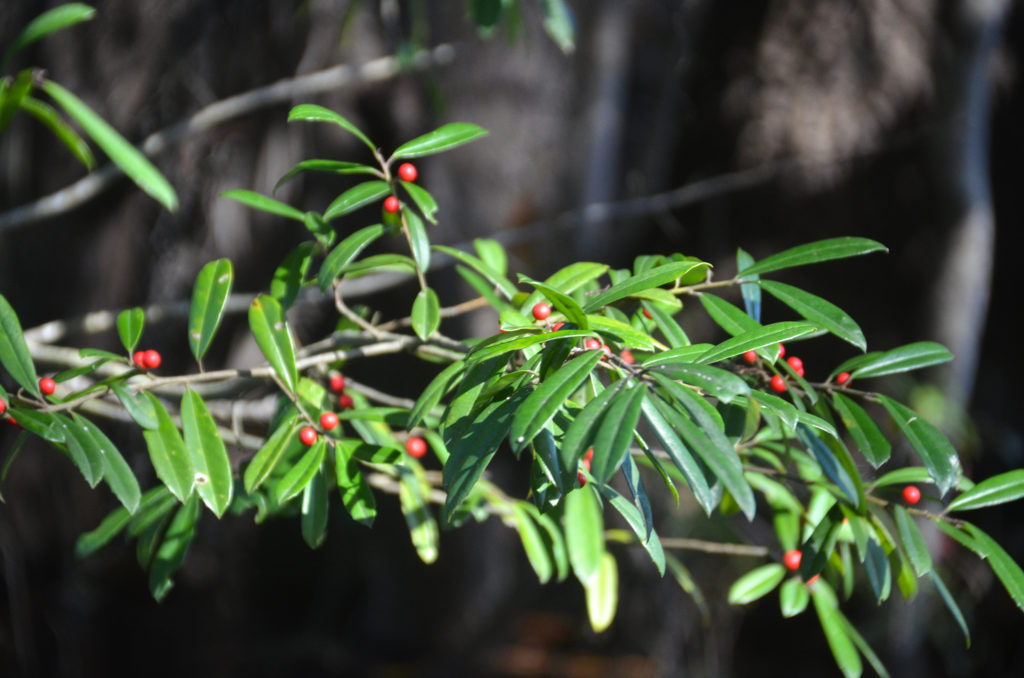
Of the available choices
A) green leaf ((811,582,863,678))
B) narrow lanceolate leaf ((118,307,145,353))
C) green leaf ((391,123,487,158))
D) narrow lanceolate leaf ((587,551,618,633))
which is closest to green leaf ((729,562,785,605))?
green leaf ((811,582,863,678))

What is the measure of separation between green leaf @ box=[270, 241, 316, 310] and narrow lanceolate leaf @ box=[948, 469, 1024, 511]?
695mm

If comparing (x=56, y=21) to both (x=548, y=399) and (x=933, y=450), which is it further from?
(x=933, y=450)

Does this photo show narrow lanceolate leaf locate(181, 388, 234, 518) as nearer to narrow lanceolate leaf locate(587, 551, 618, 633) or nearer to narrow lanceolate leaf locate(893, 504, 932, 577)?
narrow lanceolate leaf locate(587, 551, 618, 633)

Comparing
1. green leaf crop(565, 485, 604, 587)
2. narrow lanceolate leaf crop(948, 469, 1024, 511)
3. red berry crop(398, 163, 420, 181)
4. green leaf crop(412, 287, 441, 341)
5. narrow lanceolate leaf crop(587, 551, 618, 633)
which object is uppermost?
red berry crop(398, 163, 420, 181)

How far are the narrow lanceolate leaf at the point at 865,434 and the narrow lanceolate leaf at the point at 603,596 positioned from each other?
1.27 ft

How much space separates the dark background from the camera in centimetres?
174

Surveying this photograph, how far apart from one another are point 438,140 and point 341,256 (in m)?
0.17

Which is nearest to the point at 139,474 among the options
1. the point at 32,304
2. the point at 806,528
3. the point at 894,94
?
the point at 32,304

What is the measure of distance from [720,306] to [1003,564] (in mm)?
341

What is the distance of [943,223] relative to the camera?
1905mm

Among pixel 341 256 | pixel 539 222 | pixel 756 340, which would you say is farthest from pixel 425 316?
pixel 539 222

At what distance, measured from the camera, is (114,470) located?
25.0 inches

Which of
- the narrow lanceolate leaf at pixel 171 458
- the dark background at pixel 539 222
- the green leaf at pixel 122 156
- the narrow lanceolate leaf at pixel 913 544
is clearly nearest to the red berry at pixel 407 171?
the green leaf at pixel 122 156

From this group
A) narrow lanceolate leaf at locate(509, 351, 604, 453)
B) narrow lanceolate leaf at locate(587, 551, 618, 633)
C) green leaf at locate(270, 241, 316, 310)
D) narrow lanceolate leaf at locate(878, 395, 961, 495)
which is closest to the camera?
narrow lanceolate leaf at locate(509, 351, 604, 453)
